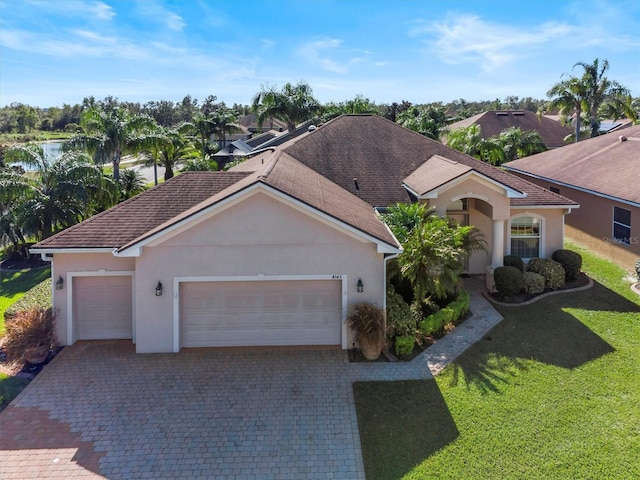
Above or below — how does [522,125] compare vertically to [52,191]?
above

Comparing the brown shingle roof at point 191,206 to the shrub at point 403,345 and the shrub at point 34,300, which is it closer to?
the shrub at point 403,345

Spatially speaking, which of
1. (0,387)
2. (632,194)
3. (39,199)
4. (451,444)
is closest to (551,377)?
(451,444)

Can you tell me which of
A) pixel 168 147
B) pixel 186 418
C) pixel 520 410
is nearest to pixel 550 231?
pixel 520 410

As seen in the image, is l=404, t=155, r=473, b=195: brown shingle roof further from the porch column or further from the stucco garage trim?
the stucco garage trim

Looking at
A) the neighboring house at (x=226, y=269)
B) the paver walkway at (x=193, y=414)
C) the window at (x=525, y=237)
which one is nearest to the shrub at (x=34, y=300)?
the neighboring house at (x=226, y=269)

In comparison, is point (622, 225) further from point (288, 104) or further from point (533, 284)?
point (288, 104)

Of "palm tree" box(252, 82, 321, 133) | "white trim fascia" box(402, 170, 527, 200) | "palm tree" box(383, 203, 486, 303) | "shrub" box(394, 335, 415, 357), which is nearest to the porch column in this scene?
"white trim fascia" box(402, 170, 527, 200)

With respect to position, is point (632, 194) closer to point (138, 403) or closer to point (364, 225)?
point (364, 225)
